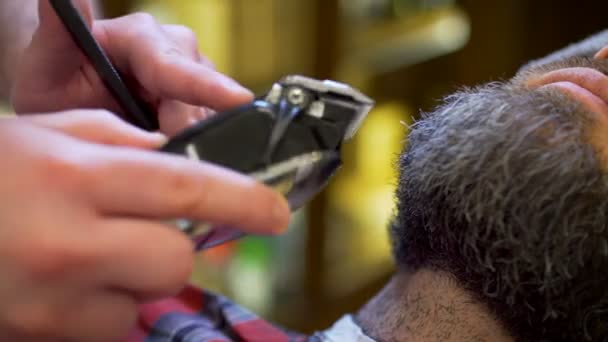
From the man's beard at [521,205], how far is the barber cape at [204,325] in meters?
0.18

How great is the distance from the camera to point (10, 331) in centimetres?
36

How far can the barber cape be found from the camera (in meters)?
0.76

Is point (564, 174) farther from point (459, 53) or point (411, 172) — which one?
point (459, 53)

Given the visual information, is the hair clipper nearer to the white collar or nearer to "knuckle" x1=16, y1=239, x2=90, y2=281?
"knuckle" x1=16, y1=239, x2=90, y2=281

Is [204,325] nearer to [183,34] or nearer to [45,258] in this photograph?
[183,34]

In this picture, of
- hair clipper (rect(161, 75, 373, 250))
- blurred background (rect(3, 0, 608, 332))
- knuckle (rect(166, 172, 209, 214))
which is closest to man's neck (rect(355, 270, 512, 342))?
hair clipper (rect(161, 75, 373, 250))

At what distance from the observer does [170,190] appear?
0.35 m

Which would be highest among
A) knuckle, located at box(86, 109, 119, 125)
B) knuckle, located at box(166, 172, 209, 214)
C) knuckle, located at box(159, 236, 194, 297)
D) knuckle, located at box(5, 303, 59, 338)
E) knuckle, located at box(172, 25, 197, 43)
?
knuckle, located at box(86, 109, 119, 125)

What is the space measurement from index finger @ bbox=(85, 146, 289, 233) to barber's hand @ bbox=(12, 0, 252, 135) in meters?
0.14

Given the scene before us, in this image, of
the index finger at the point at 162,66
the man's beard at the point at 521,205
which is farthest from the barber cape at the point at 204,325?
the index finger at the point at 162,66

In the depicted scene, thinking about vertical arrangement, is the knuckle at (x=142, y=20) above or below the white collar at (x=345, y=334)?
above

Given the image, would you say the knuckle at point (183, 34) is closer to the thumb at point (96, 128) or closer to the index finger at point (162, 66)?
the index finger at point (162, 66)

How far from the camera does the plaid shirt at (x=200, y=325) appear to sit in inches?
30.2

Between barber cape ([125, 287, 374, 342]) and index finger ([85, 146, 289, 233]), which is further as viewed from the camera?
barber cape ([125, 287, 374, 342])
